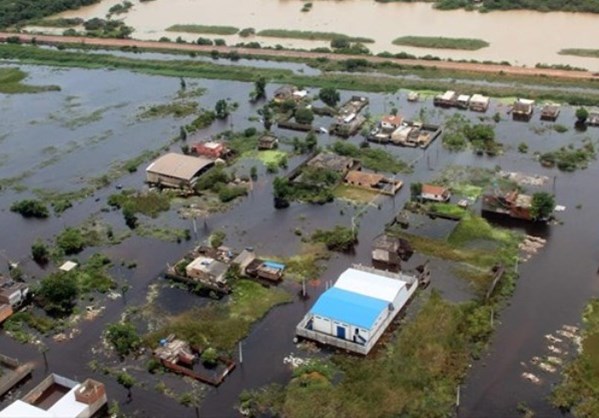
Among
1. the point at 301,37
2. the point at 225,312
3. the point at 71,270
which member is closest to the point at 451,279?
the point at 225,312

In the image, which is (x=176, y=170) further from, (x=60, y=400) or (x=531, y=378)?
(x=531, y=378)

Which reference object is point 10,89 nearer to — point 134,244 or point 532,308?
point 134,244

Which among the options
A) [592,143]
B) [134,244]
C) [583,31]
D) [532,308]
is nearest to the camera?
[532,308]

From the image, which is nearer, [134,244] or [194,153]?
[134,244]

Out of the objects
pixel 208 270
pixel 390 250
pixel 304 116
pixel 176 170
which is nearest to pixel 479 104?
pixel 304 116

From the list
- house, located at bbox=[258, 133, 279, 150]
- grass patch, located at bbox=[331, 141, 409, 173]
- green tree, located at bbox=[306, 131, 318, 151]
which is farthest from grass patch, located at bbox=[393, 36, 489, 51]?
house, located at bbox=[258, 133, 279, 150]

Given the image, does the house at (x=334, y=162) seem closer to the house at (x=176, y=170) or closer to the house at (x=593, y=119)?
the house at (x=176, y=170)
